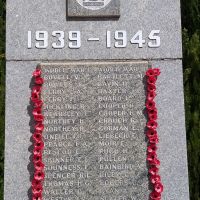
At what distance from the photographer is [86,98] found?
12.5 feet

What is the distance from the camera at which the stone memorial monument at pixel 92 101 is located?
372 centimetres

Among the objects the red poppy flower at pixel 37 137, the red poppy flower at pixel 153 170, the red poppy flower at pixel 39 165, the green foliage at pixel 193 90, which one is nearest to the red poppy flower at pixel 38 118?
the red poppy flower at pixel 37 137

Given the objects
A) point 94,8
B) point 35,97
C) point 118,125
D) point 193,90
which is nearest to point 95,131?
point 118,125

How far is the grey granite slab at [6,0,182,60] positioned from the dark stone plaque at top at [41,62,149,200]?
133mm

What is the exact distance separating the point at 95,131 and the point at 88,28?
0.93 meters

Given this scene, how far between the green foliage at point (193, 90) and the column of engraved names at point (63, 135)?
1950 mm

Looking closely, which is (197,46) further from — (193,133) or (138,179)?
(138,179)

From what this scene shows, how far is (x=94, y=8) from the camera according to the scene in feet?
12.9

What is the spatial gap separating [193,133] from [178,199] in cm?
162

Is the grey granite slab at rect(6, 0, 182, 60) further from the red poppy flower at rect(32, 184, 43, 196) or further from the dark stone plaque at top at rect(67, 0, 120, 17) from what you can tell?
the red poppy flower at rect(32, 184, 43, 196)

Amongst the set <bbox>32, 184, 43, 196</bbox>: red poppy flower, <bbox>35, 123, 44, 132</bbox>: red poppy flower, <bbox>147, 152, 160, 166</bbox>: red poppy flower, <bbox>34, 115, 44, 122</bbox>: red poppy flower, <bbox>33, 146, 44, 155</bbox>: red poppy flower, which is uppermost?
<bbox>34, 115, 44, 122</bbox>: red poppy flower

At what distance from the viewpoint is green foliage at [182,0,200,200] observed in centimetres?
523

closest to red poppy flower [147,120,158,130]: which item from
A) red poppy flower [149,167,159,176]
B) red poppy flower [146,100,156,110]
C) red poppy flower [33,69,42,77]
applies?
red poppy flower [146,100,156,110]

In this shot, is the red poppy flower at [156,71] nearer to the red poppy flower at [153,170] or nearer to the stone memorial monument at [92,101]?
the stone memorial monument at [92,101]
